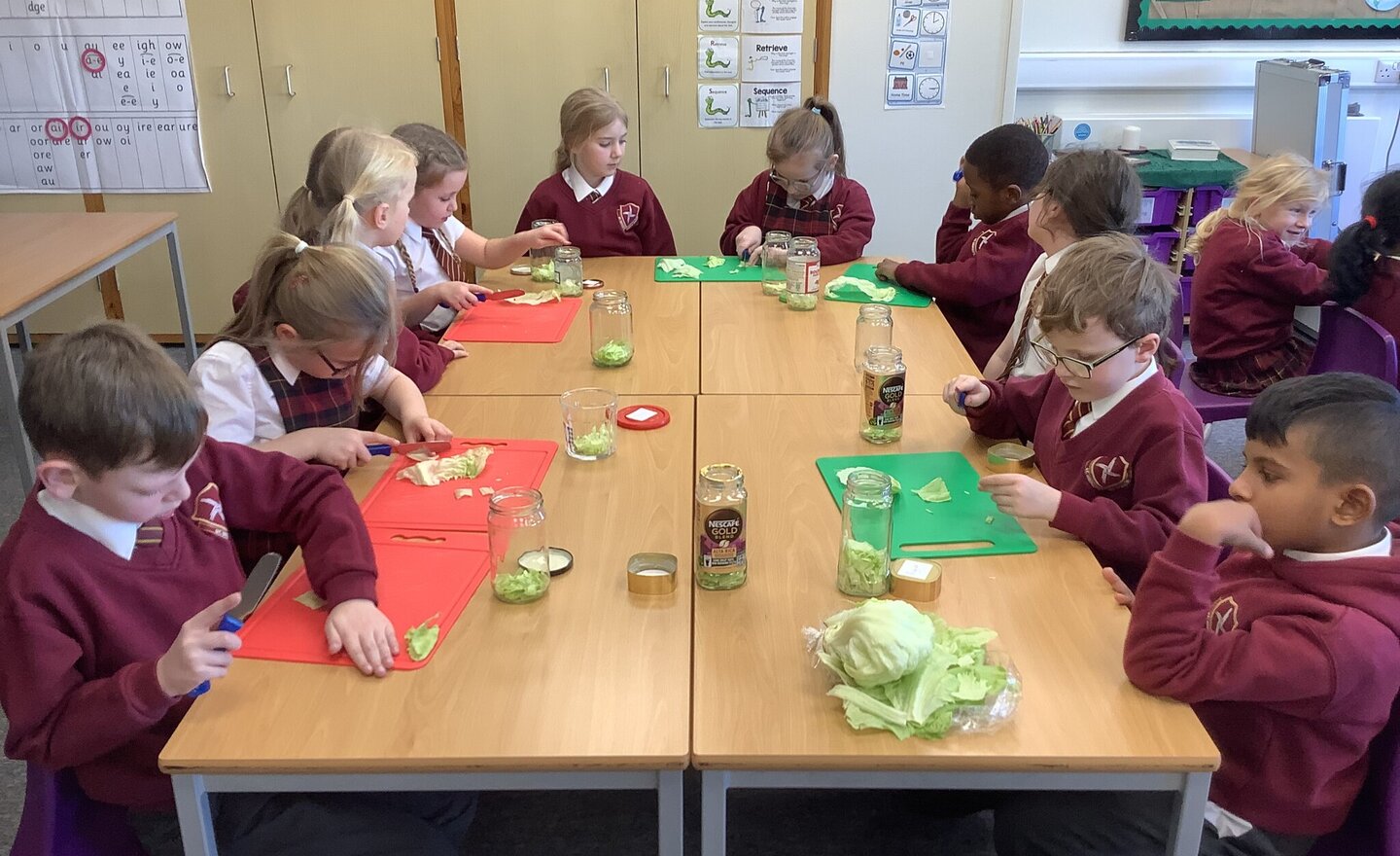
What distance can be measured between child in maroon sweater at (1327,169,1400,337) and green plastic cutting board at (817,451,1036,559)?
1.57 metres

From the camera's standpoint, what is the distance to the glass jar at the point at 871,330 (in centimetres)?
241

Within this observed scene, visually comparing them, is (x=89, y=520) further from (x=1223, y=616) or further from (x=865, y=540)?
(x=1223, y=616)

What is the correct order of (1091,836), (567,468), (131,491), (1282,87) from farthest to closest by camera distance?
(1282,87) < (567,468) < (1091,836) < (131,491)

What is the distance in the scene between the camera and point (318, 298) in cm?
174

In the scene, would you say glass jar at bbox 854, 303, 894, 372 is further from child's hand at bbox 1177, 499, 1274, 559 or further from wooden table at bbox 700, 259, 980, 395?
child's hand at bbox 1177, 499, 1274, 559

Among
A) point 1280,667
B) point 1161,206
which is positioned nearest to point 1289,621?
point 1280,667

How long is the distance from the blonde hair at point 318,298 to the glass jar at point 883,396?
857mm

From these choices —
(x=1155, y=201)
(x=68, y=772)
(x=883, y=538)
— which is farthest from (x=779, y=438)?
(x=1155, y=201)

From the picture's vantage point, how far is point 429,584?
4.76 ft

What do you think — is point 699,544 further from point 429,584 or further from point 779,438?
point 779,438

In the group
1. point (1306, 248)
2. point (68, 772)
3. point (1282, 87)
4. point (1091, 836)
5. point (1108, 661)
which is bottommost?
point (1091, 836)

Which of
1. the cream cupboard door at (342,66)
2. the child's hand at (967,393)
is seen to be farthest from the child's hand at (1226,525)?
the cream cupboard door at (342,66)

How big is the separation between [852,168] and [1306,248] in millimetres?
1921

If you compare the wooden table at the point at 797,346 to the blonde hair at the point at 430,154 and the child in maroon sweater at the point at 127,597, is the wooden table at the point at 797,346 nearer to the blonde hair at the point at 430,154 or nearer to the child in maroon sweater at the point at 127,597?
the blonde hair at the point at 430,154
